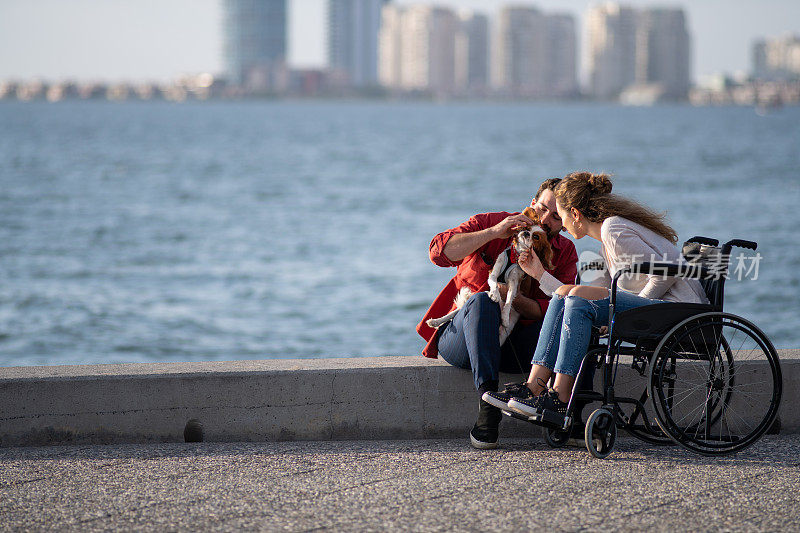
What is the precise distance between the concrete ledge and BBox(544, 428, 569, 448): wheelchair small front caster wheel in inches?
9.9

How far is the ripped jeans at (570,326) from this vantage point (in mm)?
4430

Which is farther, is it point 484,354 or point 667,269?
point 484,354

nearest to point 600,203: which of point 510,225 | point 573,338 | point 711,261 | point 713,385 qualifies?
point 510,225

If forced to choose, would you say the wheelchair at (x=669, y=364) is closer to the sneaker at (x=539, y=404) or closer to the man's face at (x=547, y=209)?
the sneaker at (x=539, y=404)

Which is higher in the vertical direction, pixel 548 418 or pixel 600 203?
pixel 600 203

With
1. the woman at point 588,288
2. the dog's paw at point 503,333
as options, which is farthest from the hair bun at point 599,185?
the dog's paw at point 503,333

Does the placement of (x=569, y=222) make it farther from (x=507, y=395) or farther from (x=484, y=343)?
(x=507, y=395)

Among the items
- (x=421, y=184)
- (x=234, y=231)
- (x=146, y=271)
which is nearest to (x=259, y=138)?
(x=421, y=184)

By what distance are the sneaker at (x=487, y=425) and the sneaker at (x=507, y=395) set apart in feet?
0.40

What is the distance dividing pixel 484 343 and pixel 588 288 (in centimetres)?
53

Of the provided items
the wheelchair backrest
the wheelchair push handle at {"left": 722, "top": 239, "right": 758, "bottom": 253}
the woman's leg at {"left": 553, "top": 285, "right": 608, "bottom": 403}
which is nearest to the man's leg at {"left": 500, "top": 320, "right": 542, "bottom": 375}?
the woman's leg at {"left": 553, "top": 285, "right": 608, "bottom": 403}

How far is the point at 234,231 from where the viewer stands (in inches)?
1142

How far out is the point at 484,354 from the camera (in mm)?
4633

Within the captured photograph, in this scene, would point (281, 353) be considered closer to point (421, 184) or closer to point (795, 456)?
point (795, 456)
